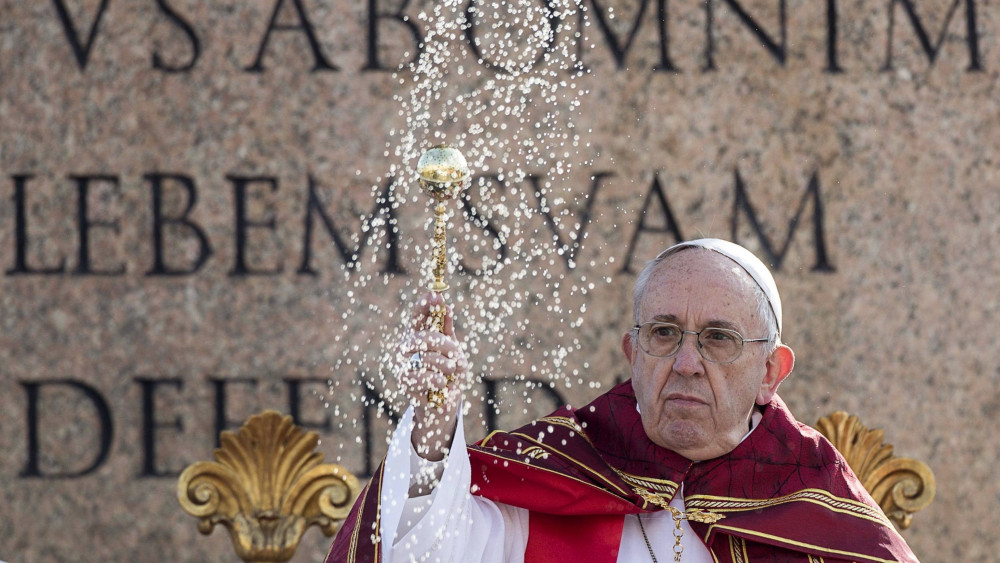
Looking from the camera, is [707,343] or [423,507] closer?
[423,507]

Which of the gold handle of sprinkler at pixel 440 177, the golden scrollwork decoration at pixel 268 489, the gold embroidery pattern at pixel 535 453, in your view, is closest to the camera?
the gold handle of sprinkler at pixel 440 177

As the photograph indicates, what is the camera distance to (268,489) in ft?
14.3

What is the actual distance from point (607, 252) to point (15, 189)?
1829mm

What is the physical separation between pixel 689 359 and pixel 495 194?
135 cm

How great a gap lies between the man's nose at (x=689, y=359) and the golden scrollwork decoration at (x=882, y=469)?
4.24ft

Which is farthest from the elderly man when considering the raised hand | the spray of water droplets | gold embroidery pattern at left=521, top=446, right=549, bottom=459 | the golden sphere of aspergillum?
the spray of water droplets

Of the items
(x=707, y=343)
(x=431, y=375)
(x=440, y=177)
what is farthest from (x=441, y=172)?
(x=707, y=343)

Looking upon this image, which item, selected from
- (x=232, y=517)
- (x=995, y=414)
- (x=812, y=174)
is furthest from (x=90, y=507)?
(x=995, y=414)

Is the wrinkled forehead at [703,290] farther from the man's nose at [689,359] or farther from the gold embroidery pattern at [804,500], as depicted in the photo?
the gold embroidery pattern at [804,500]

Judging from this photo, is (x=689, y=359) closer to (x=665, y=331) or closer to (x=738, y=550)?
(x=665, y=331)

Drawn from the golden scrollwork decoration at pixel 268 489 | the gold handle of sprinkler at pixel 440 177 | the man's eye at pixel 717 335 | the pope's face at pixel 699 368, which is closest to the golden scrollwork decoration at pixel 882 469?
the pope's face at pixel 699 368

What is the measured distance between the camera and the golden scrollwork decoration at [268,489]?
14.2 feet

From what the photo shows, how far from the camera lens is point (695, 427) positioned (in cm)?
331

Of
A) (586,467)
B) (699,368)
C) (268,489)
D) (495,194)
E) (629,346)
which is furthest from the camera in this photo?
(495,194)
